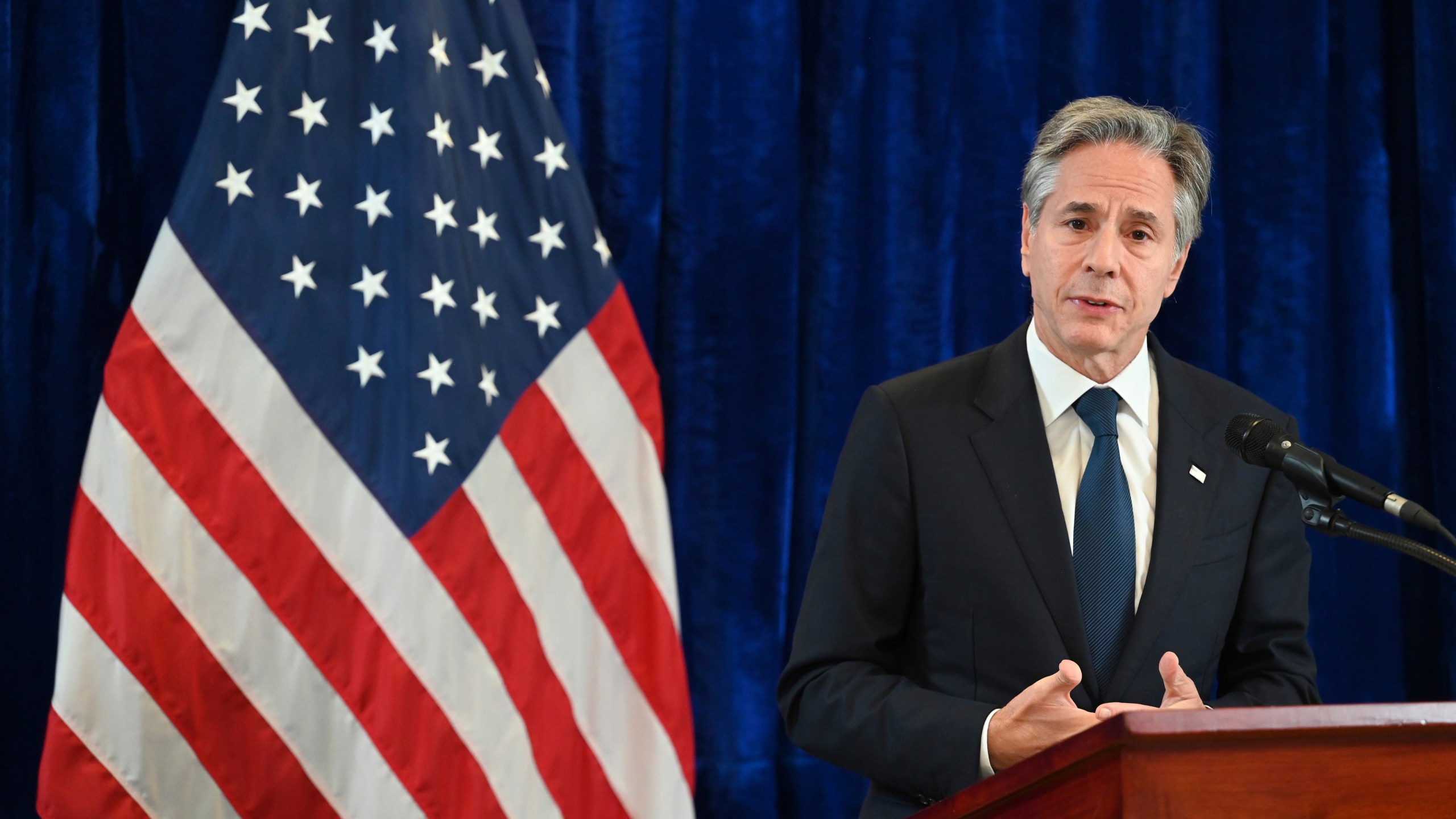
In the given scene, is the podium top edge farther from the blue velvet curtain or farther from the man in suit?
the blue velvet curtain

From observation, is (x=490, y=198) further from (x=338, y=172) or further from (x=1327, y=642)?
(x=1327, y=642)

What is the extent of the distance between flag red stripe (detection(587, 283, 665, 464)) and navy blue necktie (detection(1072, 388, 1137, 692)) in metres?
1.18

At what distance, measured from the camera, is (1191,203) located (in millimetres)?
1890

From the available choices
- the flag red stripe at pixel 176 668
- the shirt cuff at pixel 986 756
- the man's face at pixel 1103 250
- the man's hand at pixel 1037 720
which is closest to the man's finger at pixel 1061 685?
the man's hand at pixel 1037 720

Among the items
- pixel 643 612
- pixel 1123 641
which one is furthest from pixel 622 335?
pixel 1123 641

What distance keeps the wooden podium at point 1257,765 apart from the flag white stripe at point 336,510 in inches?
65.5

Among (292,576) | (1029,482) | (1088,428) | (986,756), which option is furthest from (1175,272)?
(292,576)

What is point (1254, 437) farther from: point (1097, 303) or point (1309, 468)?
point (1097, 303)

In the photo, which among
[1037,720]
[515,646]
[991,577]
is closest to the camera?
[1037,720]

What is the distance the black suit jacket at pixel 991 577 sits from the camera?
1604mm

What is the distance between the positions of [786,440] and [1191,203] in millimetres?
1236

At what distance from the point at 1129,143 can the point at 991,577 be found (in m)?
0.63

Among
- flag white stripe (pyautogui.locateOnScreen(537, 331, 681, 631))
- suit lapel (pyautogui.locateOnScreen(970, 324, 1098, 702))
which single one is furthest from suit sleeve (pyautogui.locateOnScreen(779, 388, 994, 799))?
flag white stripe (pyautogui.locateOnScreen(537, 331, 681, 631))

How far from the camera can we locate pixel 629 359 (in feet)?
9.06
